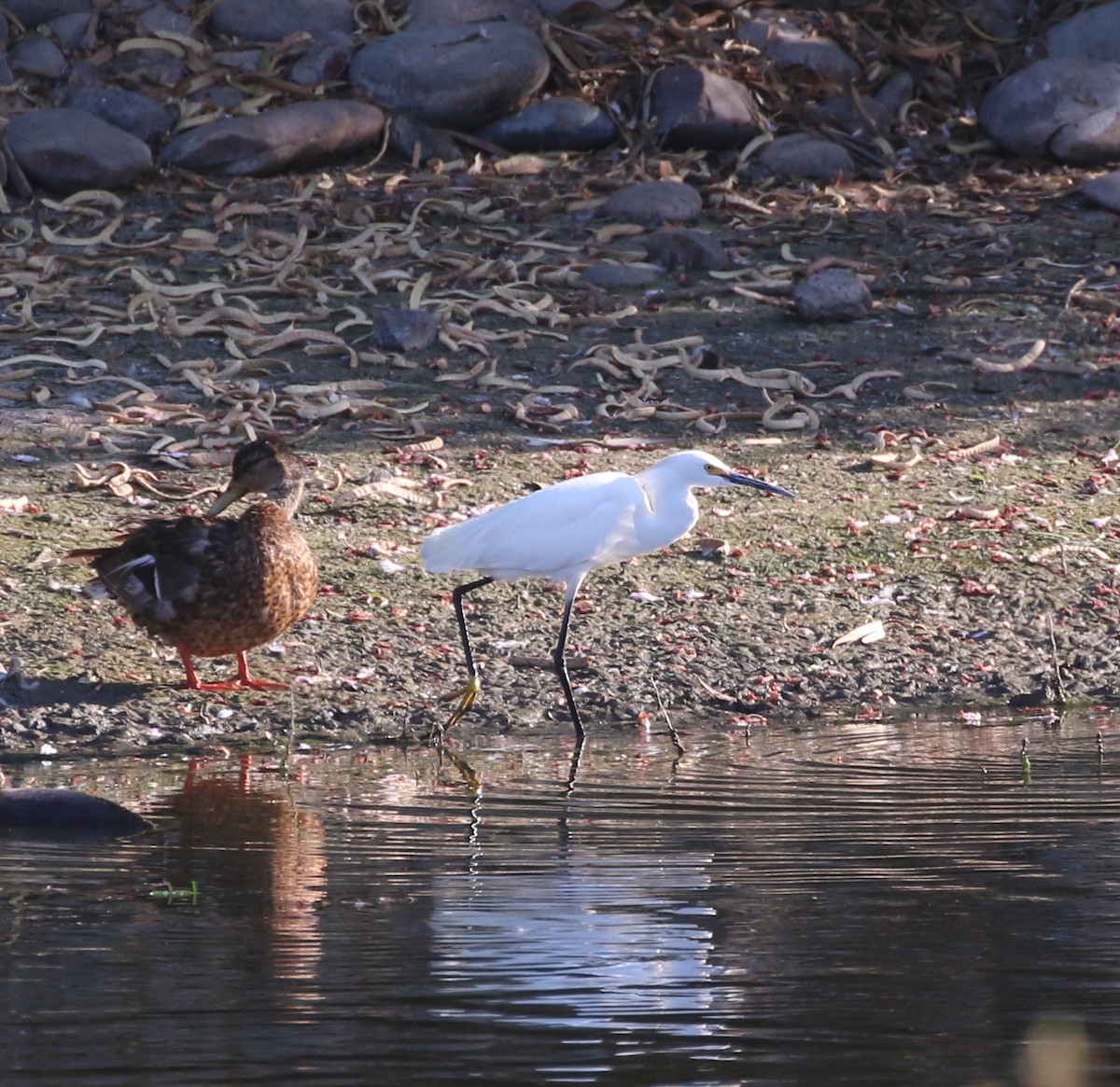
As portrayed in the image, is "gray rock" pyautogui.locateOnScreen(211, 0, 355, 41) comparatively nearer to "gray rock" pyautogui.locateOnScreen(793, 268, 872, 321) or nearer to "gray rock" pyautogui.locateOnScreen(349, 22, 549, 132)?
"gray rock" pyautogui.locateOnScreen(349, 22, 549, 132)

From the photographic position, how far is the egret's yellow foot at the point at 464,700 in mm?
7234

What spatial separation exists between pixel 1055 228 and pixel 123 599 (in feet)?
30.2

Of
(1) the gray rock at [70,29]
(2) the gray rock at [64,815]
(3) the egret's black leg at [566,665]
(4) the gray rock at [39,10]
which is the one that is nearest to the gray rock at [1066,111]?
(1) the gray rock at [70,29]

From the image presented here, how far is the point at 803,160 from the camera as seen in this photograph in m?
15.2

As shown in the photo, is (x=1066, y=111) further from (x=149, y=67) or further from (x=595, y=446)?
(x=149, y=67)

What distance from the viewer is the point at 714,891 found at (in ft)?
16.2

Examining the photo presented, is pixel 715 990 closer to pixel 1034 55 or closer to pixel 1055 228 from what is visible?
pixel 1055 228

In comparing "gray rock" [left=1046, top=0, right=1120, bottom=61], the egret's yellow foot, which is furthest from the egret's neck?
"gray rock" [left=1046, top=0, right=1120, bottom=61]

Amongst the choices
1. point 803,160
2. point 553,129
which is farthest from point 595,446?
point 803,160

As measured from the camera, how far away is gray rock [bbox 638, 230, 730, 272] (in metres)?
13.2

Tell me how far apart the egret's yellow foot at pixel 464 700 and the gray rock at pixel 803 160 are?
337 inches

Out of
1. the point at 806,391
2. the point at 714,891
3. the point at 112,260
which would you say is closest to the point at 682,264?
the point at 806,391

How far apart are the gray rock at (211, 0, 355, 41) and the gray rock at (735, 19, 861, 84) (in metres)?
3.33

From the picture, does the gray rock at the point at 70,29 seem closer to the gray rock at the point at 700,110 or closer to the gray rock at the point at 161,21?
the gray rock at the point at 161,21
